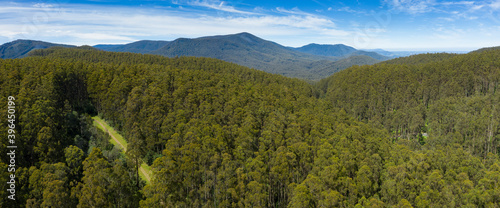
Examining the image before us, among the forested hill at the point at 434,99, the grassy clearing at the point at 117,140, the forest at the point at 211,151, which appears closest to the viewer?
the forest at the point at 211,151

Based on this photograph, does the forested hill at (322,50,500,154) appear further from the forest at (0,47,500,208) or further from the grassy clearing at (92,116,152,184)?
the grassy clearing at (92,116,152,184)

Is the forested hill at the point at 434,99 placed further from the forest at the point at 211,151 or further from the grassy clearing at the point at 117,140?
the grassy clearing at the point at 117,140

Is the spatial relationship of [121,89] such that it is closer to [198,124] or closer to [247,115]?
[198,124]

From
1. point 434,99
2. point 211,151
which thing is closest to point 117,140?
point 211,151

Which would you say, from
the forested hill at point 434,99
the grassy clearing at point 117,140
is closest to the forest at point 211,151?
the forested hill at point 434,99

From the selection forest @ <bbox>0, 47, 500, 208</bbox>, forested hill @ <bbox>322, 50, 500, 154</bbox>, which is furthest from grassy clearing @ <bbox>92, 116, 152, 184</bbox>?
forested hill @ <bbox>322, 50, 500, 154</bbox>

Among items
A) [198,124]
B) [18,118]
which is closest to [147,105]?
[198,124]

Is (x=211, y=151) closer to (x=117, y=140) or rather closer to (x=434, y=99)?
(x=117, y=140)

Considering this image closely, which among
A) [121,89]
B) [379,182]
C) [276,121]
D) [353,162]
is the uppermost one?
[121,89]
